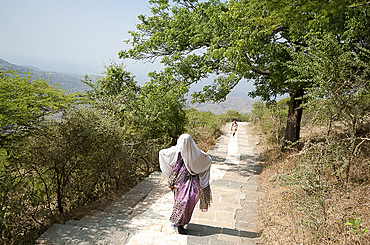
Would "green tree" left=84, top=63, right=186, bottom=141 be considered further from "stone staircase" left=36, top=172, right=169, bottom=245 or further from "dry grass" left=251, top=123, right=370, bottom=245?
"dry grass" left=251, top=123, right=370, bottom=245

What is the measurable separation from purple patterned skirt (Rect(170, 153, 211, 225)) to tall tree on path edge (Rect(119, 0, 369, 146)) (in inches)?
159

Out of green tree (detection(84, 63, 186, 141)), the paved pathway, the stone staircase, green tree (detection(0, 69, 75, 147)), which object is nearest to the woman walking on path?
the paved pathway

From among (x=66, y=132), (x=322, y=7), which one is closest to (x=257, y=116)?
(x=322, y=7)

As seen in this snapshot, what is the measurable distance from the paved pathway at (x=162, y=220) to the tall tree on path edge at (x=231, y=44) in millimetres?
3202

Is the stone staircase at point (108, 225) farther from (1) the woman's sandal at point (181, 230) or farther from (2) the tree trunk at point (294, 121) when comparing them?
(2) the tree trunk at point (294, 121)

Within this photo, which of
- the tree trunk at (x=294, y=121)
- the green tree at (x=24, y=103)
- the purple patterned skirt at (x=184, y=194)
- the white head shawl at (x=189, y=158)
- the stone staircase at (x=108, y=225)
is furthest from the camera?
the tree trunk at (x=294, y=121)

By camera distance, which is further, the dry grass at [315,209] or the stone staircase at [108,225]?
the stone staircase at [108,225]

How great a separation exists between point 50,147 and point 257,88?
7.97 m

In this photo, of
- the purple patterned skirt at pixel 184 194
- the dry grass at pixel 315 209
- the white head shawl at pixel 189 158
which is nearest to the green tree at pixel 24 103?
the white head shawl at pixel 189 158

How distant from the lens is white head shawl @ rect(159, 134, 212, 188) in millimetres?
4707

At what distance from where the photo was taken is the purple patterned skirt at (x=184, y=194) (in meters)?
4.60

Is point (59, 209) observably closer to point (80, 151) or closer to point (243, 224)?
point (80, 151)

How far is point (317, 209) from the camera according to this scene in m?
3.99

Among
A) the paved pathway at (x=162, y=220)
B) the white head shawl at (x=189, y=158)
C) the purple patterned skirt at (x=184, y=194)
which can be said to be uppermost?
the white head shawl at (x=189, y=158)
